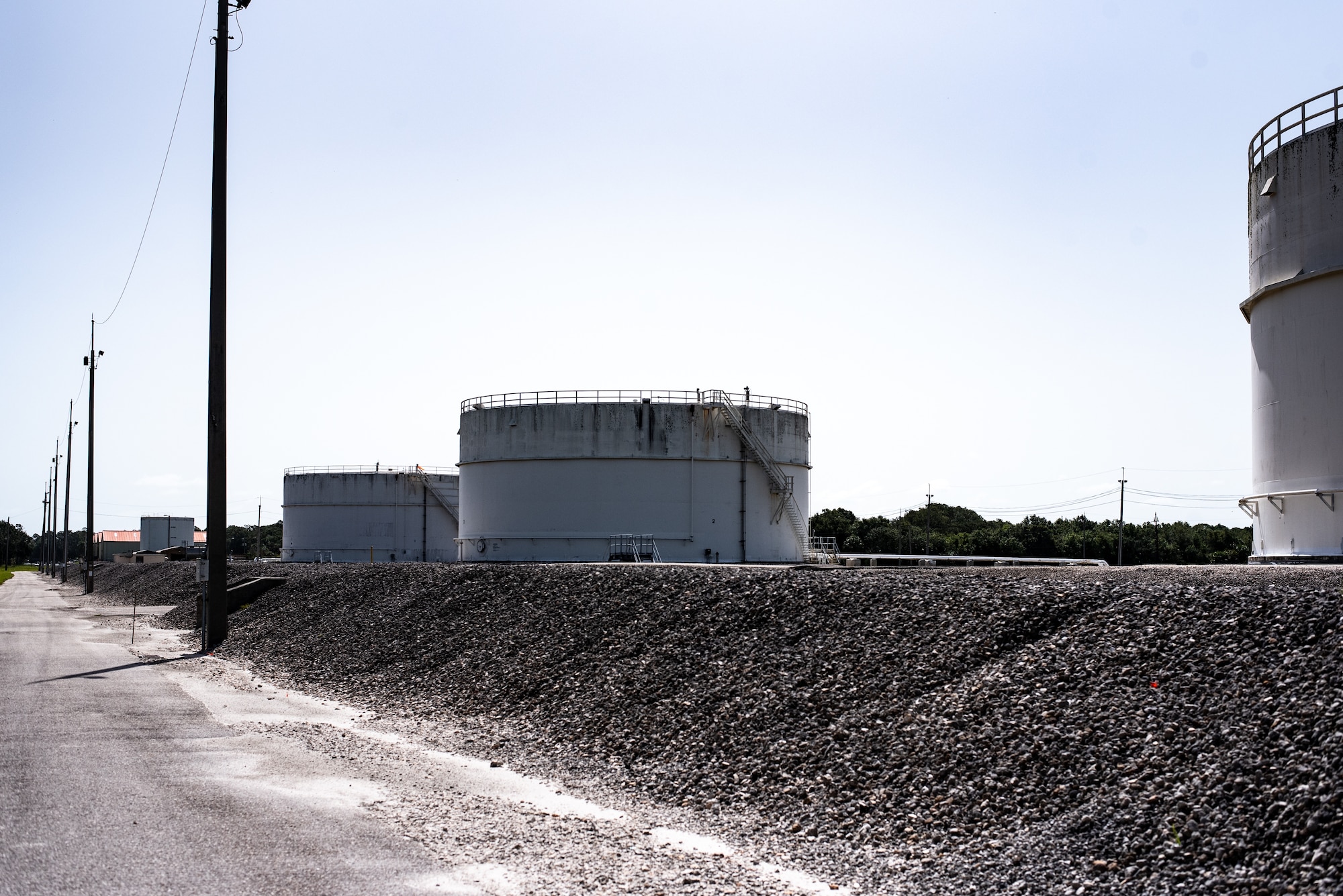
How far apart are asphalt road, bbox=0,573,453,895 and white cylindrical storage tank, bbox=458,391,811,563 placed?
820 inches

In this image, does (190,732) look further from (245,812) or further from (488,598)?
(488,598)

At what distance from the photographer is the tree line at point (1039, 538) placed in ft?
227

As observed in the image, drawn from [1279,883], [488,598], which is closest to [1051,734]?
[1279,883]

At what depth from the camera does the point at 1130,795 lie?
8.25 meters

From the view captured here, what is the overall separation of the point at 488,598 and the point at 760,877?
13837 mm

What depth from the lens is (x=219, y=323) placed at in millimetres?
23109

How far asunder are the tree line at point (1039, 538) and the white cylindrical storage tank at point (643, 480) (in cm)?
2706

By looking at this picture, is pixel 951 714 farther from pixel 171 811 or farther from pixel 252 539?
pixel 252 539

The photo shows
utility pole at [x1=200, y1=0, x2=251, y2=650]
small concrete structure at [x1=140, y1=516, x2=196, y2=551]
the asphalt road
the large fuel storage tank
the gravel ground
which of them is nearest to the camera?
the asphalt road

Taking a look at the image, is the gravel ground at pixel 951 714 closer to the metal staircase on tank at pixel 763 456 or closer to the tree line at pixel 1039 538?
the metal staircase on tank at pixel 763 456

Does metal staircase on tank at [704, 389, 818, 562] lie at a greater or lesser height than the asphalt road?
greater

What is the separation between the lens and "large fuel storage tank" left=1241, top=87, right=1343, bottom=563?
1780 centimetres

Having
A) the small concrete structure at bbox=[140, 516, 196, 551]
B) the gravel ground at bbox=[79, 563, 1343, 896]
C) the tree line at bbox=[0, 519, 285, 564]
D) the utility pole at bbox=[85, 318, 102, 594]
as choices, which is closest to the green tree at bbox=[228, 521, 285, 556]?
the tree line at bbox=[0, 519, 285, 564]

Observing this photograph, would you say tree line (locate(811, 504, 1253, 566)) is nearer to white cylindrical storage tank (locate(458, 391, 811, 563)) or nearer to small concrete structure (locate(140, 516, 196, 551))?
white cylindrical storage tank (locate(458, 391, 811, 563))
